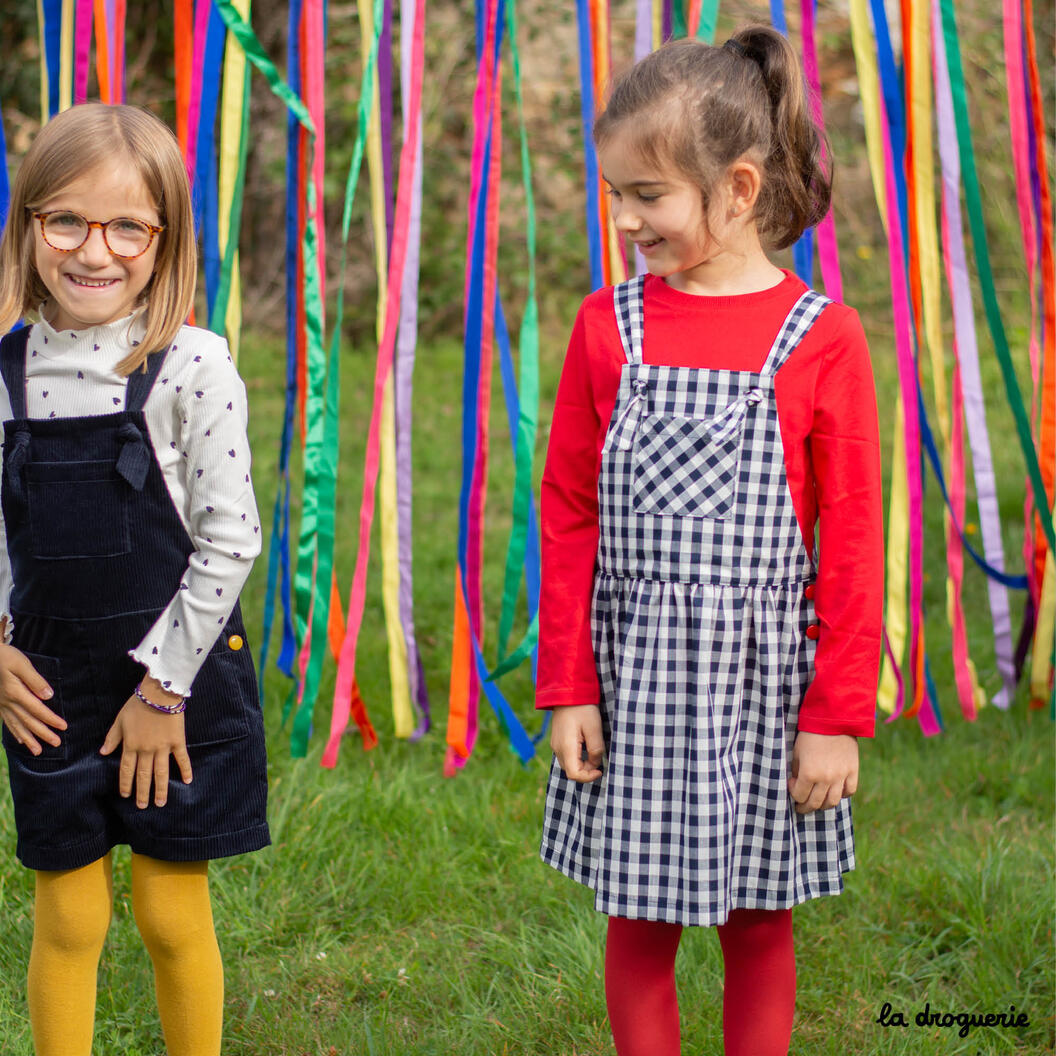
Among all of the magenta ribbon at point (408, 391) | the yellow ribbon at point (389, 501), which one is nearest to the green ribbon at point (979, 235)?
the magenta ribbon at point (408, 391)

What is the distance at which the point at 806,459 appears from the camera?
1.59 meters

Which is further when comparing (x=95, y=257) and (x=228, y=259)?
(x=228, y=259)

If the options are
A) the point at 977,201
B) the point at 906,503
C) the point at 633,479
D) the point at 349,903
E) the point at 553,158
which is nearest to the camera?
the point at 633,479

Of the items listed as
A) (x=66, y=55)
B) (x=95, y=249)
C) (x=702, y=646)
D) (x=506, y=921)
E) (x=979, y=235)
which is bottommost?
(x=506, y=921)

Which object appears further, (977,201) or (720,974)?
(977,201)

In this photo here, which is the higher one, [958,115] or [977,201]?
[958,115]

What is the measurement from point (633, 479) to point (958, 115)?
1.57 m

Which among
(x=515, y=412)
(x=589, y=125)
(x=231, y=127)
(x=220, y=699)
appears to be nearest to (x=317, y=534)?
(x=515, y=412)

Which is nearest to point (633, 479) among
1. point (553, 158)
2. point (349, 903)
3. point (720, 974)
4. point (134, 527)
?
point (134, 527)

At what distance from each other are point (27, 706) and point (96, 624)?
0.13m

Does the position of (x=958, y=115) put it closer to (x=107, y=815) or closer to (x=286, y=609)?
(x=286, y=609)

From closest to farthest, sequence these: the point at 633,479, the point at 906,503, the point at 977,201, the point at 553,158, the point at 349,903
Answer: the point at 633,479, the point at 349,903, the point at 977,201, the point at 906,503, the point at 553,158

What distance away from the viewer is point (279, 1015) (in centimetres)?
209

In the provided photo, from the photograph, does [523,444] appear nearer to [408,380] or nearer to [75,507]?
[408,380]
